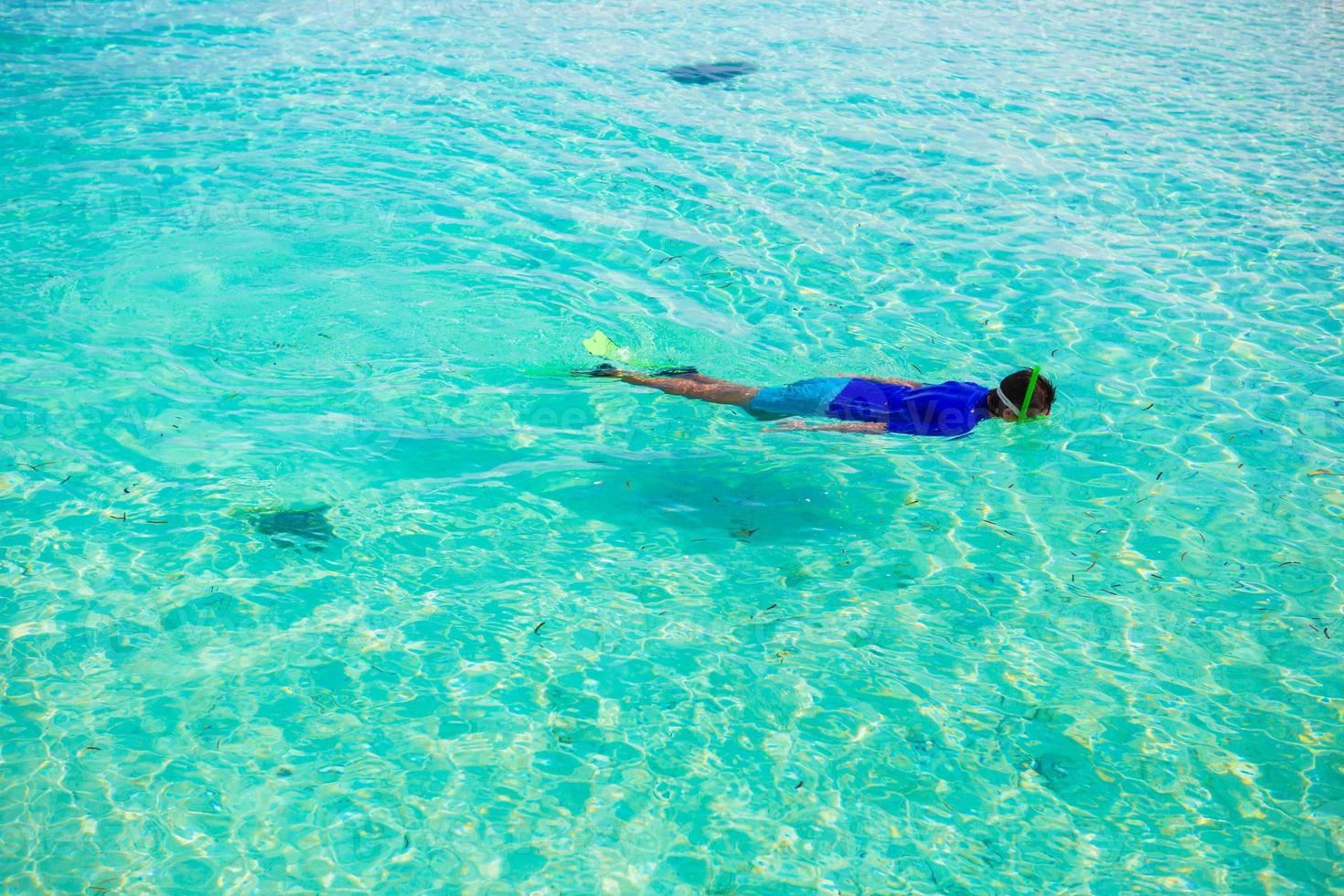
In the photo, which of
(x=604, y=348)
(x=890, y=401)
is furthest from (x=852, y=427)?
(x=604, y=348)

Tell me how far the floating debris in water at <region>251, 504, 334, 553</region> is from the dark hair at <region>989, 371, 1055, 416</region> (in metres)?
4.15

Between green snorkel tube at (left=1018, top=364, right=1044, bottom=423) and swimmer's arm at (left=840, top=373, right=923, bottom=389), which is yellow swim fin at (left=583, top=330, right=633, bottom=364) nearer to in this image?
swimmer's arm at (left=840, top=373, right=923, bottom=389)

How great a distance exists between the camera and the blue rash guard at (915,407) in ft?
21.1

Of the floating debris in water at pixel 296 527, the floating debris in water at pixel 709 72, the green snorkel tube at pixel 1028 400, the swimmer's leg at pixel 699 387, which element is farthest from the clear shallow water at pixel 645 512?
the floating debris in water at pixel 709 72

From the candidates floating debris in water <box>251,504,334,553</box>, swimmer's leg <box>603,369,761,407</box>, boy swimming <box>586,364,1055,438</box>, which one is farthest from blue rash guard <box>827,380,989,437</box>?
floating debris in water <box>251,504,334,553</box>

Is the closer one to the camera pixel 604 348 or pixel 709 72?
pixel 604 348

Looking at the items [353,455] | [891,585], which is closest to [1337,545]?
[891,585]

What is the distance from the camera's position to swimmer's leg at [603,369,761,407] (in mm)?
6957

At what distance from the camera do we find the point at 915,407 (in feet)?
21.4

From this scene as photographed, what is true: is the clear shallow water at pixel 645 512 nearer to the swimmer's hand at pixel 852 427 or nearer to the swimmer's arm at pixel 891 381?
the swimmer's hand at pixel 852 427

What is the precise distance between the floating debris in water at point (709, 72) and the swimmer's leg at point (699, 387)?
25.0 feet

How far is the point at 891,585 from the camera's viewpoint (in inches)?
220

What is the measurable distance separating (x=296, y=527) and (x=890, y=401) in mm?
3639

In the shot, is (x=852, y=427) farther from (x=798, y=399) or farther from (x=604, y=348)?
(x=604, y=348)
